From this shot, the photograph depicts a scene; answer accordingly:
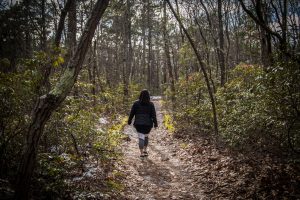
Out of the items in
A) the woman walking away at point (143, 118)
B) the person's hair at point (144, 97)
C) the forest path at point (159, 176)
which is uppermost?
the person's hair at point (144, 97)

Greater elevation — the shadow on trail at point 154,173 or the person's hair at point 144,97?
the person's hair at point 144,97

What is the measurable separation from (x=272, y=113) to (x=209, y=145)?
3496 millimetres

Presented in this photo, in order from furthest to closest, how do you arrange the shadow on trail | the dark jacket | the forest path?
1. the dark jacket
2. the shadow on trail
3. the forest path

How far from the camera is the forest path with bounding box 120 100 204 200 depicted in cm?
565

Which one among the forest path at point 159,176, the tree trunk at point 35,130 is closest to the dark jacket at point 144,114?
the forest path at point 159,176

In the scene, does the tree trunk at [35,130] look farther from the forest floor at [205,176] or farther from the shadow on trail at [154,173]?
the shadow on trail at [154,173]

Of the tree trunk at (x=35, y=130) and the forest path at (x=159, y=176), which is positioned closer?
the tree trunk at (x=35, y=130)

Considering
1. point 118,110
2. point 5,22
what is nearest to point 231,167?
point 118,110

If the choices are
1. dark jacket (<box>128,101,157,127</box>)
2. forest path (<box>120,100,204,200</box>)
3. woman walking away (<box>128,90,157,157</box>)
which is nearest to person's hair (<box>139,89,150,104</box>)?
woman walking away (<box>128,90,157,157</box>)

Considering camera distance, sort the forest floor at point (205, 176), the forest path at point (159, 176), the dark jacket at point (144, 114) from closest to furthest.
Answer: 1. the forest floor at point (205, 176)
2. the forest path at point (159, 176)
3. the dark jacket at point (144, 114)

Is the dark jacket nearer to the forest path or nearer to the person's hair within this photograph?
the person's hair

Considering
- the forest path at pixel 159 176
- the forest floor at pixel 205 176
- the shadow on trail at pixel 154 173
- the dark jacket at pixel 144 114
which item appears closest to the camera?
the forest floor at pixel 205 176

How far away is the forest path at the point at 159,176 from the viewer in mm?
5652

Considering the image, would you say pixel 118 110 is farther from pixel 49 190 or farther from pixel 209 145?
pixel 49 190
